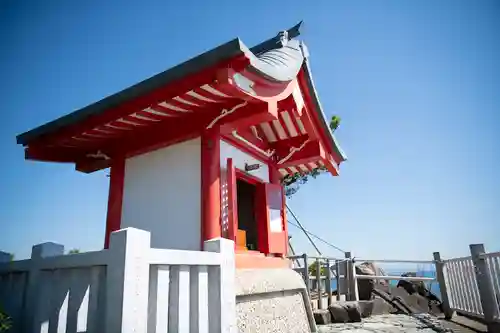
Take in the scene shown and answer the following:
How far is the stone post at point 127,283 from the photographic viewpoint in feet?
6.39

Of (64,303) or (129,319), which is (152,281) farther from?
(64,303)

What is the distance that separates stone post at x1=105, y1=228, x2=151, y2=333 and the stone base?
1884mm

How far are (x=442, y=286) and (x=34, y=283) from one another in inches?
339

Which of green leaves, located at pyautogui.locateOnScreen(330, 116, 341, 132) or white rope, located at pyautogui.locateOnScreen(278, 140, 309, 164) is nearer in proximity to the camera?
white rope, located at pyautogui.locateOnScreen(278, 140, 309, 164)

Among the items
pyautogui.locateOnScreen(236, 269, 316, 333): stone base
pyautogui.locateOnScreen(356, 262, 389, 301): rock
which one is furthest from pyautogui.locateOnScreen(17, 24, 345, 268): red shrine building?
pyautogui.locateOnScreen(356, 262, 389, 301): rock

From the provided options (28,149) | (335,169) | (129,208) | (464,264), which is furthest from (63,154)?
(464,264)

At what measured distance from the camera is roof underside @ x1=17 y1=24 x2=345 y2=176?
3.93 metres

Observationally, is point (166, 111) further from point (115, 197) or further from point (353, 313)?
point (353, 313)

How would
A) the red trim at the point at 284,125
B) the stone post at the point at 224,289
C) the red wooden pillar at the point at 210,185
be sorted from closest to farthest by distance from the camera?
the stone post at the point at 224,289
the red wooden pillar at the point at 210,185
the red trim at the point at 284,125

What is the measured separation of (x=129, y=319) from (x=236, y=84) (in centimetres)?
280

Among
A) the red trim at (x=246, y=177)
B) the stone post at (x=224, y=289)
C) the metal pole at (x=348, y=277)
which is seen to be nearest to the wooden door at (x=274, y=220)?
the red trim at (x=246, y=177)

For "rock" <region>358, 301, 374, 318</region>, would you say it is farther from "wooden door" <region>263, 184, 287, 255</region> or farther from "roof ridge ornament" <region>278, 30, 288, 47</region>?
"roof ridge ornament" <region>278, 30, 288, 47</region>

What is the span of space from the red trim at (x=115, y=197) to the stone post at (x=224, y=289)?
3.53 m

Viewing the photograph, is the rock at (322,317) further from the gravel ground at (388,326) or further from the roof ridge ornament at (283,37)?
the roof ridge ornament at (283,37)
